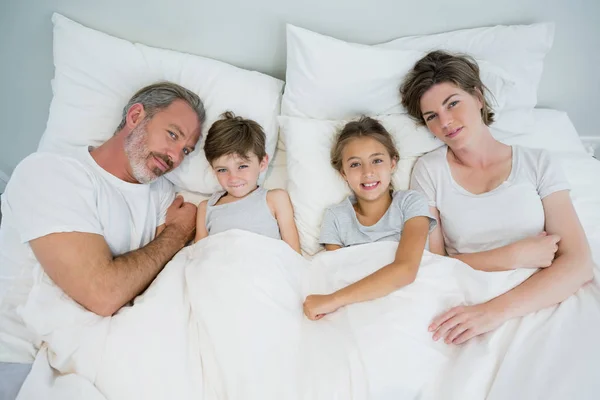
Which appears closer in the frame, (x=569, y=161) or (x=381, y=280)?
(x=381, y=280)

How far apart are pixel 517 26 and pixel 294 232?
130 centimetres

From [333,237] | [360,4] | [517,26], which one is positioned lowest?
[333,237]

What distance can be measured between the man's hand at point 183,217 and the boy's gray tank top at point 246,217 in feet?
0.24

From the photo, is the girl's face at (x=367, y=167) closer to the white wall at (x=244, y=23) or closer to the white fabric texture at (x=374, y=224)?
the white fabric texture at (x=374, y=224)

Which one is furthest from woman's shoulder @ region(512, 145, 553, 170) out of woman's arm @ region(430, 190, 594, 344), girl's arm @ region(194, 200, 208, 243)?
girl's arm @ region(194, 200, 208, 243)

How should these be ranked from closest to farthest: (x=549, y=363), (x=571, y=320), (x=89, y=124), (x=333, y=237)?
(x=549, y=363) < (x=571, y=320) < (x=333, y=237) < (x=89, y=124)

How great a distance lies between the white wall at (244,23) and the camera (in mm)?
1631

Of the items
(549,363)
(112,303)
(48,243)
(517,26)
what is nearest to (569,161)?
(517,26)

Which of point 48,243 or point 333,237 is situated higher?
point 333,237

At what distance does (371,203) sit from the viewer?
1500mm

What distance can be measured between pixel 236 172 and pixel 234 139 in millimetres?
127

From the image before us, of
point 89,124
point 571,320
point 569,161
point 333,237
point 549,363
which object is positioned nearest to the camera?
point 549,363

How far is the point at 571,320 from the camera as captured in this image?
1116mm

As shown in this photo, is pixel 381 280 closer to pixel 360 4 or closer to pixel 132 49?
pixel 360 4
